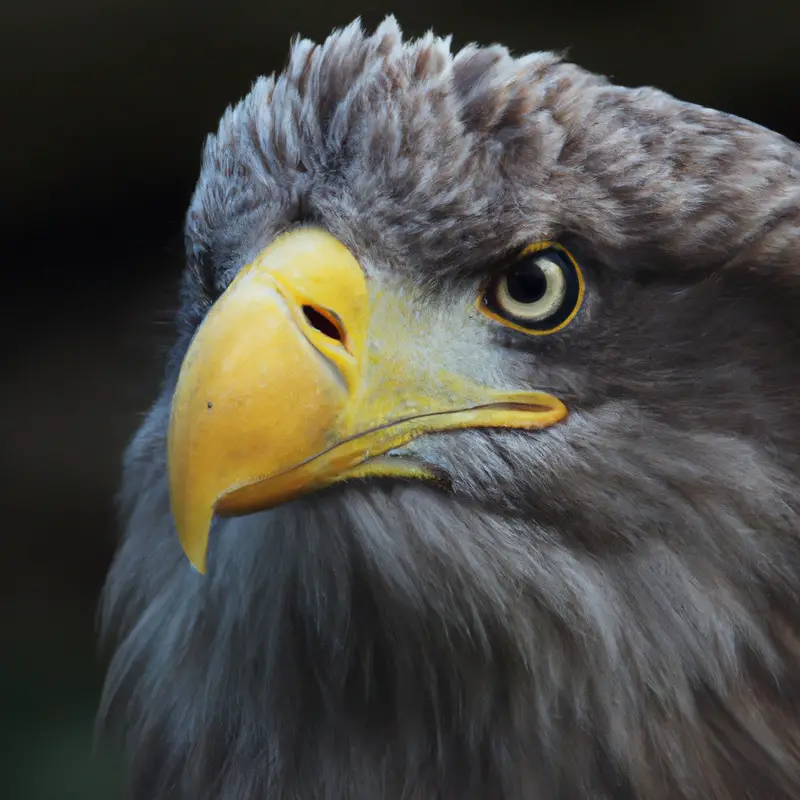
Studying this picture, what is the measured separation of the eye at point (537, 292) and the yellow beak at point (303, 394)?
0.06 m

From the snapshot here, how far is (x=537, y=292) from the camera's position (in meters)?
0.83

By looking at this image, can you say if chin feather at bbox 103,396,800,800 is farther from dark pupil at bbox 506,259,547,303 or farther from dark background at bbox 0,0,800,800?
dark background at bbox 0,0,800,800

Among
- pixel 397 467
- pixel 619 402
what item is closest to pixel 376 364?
pixel 397 467

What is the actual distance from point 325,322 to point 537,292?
0.17m

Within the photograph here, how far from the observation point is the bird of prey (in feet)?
2.65

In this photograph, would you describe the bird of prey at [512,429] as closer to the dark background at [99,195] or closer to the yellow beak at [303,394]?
the yellow beak at [303,394]

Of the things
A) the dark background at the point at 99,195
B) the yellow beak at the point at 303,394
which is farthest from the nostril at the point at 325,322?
the dark background at the point at 99,195

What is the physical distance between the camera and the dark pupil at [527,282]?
832mm

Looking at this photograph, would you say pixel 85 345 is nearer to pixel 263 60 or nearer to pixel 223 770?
pixel 263 60

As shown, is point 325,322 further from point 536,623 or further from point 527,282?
point 536,623

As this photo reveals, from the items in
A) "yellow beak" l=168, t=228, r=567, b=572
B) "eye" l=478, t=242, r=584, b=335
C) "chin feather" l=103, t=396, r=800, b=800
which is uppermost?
"eye" l=478, t=242, r=584, b=335

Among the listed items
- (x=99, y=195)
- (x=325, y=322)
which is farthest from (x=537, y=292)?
(x=99, y=195)

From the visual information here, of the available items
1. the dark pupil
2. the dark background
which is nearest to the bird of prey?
the dark pupil

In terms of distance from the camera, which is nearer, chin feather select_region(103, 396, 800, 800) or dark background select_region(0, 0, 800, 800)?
chin feather select_region(103, 396, 800, 800)
